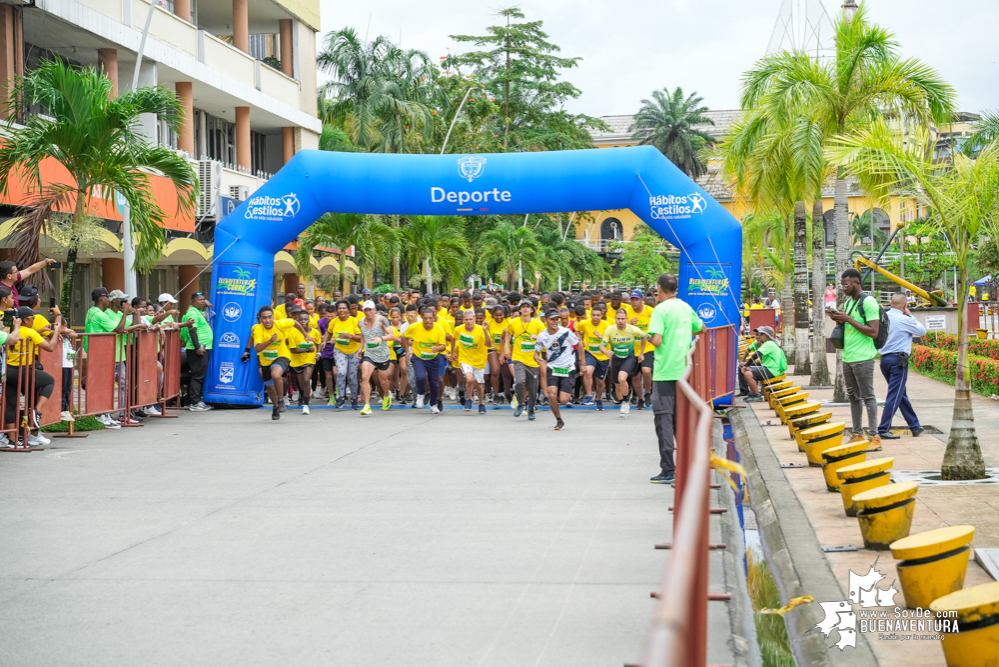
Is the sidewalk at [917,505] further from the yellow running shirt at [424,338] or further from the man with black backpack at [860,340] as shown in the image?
the yellow running shirt at [424,338]

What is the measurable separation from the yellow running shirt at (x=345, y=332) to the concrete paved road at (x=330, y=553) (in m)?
4.54

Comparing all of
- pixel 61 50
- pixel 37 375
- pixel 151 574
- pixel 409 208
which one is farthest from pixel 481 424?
pixel 61 50

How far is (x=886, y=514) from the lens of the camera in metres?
6.59

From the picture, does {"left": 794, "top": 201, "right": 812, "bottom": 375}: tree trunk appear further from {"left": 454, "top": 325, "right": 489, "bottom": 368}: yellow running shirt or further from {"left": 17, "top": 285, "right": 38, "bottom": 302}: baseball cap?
{"left": 17, "top": 285, "right": 38, "bottom": 302}: baseball cap

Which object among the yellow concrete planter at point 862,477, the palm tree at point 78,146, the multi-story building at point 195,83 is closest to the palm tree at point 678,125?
the multi-story building at point 195,83

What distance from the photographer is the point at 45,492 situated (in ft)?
30.0

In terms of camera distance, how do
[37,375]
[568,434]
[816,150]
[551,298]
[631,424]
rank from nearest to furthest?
1. [37,375]
2. [568,434]
3. [631,424]
4. [816,150]
5. [551,298]

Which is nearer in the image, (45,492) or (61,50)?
(45,492)

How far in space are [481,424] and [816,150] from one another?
22.3 feet

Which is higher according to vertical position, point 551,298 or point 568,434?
point 551,298

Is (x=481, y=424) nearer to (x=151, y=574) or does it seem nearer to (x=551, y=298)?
(x=551, y=298)

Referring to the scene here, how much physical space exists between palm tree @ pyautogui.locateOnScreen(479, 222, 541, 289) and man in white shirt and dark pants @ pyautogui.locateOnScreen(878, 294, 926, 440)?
105 ft

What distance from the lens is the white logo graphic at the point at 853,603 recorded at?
5156mm

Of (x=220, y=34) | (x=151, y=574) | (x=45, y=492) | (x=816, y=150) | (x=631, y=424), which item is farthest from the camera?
(x=220, y=34)
